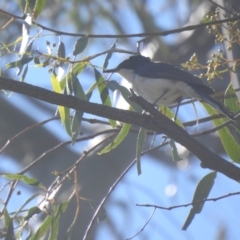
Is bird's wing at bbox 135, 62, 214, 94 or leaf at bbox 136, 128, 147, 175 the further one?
bird's wing at bbox 135, 62, 214, 94

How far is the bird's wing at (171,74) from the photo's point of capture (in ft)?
6.77

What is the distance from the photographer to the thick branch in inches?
62.3

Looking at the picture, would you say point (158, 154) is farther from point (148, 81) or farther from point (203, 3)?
point (148, 81)

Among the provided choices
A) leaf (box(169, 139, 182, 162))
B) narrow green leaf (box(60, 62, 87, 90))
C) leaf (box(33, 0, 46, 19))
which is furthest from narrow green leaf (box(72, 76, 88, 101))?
leaf (box(169, 139, 182, 162))

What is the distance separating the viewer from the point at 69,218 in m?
3.35

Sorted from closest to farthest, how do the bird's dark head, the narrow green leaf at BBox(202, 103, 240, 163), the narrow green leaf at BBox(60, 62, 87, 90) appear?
the narrow green leaf at BBox(60, 62, 87, 90), the narrow green leaf at BBox(202, 103, 240, 163), the bird's dark head

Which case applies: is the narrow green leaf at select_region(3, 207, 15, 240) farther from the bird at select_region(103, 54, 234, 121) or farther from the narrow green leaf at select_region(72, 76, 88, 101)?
the bird at select_region(103, 54, 234, 121)

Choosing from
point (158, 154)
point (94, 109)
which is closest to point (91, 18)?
point (158, 154)

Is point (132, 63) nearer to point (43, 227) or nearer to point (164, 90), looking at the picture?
point (164, 90)

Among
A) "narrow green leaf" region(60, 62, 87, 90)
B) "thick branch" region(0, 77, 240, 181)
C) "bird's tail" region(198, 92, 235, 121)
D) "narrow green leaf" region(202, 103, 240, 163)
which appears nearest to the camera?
"thick branch" region(0, 77, 240, 181)

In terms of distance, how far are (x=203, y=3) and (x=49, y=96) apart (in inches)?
104

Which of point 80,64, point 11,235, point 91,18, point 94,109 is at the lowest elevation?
point 11,235

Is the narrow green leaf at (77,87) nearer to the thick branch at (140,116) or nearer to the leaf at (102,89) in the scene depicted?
the leaf at (102,89)

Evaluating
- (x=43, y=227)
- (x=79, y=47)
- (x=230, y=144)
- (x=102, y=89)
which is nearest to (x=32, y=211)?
(x=43, y=227)
